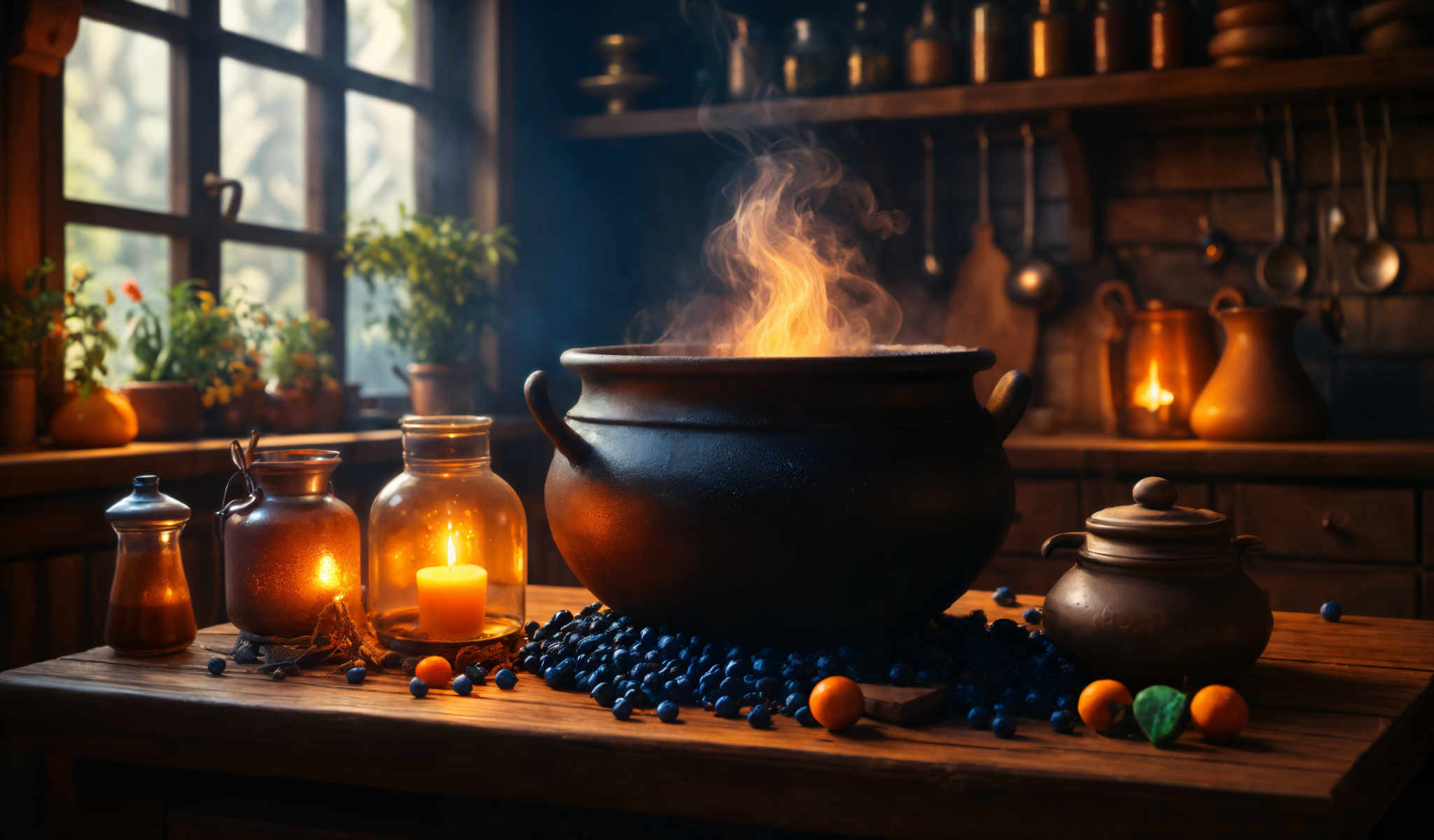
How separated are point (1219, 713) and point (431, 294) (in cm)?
234

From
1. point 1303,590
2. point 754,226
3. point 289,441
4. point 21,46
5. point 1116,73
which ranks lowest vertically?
point 1303,590

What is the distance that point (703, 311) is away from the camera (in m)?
3.60

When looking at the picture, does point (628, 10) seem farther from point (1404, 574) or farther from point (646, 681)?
point (646, 681)

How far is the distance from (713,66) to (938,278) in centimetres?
89

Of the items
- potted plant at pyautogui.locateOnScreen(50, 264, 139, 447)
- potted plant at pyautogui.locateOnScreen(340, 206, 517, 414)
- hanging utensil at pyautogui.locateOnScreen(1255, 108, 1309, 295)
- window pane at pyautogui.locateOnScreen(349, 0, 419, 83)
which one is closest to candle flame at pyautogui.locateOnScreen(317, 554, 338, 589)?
potted plant at pyautogui.locateOnScreen(50, 264, 139, 447)

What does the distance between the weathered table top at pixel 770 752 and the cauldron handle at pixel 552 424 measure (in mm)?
230

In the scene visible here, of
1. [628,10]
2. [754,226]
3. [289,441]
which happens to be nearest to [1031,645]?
[754,226]

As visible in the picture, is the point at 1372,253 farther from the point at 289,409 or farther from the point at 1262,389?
the point at 289,409

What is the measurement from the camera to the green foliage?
9.18 feet

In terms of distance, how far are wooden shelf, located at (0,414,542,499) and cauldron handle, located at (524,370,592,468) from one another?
1024 millimetres

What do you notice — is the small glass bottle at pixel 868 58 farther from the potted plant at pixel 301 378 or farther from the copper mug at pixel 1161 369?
the potted plant at pixel 301 378

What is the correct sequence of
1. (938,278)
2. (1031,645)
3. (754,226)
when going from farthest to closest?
(938,278)
(754,226)
(1031,645)

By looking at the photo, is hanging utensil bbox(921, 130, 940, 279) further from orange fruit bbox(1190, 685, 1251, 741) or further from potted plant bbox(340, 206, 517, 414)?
orange fruit bbox(1190, 685, 1251, 741)

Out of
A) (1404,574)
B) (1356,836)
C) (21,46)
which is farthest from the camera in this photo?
(1404,574)
